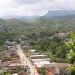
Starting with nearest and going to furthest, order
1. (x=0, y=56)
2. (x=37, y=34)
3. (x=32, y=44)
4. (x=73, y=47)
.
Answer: (x=73, y=47) → (x=0, y=56) → (x=32, y=44) → (x=37, y=34)

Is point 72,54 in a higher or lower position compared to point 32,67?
higher

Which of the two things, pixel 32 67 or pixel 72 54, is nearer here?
pixel 72 54

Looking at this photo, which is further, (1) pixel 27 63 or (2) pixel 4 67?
(1) pixel 27 63

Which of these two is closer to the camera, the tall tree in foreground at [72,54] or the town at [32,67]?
the tall tree in foreground at [72,54]

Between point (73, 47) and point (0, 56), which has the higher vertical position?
point (73, 47)

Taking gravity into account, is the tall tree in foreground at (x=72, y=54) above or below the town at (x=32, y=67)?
above

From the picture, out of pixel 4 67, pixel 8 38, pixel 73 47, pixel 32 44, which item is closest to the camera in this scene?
pixel 73 47

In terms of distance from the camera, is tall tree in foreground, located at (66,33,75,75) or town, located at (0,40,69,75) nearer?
tall tree in foreground, located at (66,33,75,75)

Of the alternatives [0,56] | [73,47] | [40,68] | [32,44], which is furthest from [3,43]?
[73,47]

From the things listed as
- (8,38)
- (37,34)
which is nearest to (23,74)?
(8,38)

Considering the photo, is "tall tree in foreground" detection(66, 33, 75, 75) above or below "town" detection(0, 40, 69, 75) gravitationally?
above

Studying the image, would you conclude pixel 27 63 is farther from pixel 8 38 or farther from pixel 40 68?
pixel 8 38
